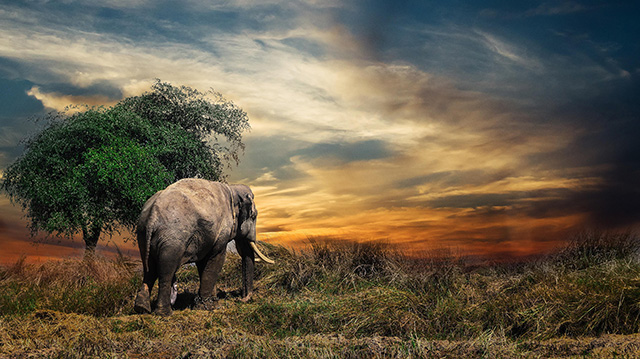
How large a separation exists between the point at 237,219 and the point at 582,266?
769 cm

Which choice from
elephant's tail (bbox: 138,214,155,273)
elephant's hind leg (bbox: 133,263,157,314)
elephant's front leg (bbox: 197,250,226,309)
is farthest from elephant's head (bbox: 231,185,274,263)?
elephant's hind leg (bbox: 133,263,157,314)

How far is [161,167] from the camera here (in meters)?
19.4

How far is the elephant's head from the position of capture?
10461 mm

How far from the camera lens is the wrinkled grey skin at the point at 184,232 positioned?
8.37 metres

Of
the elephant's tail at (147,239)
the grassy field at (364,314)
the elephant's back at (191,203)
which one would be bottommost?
the grassy field at (364,314)

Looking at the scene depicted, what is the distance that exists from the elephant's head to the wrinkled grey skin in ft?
0.09

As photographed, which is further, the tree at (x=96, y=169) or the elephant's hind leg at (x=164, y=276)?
the tree at (x=96, y=169)

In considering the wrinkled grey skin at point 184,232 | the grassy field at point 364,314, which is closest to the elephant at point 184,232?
the wrinkled grey skin at point 184,232

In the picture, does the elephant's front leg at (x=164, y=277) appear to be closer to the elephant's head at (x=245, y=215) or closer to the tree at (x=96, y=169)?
the elephant's head at (x=245, y=215)

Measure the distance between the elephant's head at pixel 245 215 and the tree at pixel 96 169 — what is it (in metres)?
8.19

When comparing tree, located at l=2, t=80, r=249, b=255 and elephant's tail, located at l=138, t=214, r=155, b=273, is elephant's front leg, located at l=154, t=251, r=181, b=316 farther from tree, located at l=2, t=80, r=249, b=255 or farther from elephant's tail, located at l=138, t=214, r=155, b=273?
tree, located at l=2, t=80, r=249, b=255

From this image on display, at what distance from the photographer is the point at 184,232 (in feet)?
28.0

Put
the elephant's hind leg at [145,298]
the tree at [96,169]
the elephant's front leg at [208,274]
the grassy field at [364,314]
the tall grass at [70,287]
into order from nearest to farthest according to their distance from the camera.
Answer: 1. the grassy field at [364,314]
2. the elephant's hind leg at [145,298]
3. the tall grass at [70,287]
4. the elephant's front leg at [208,274]
5. the tree at [96,169]

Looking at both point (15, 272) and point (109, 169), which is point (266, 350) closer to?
point (15, 272)
